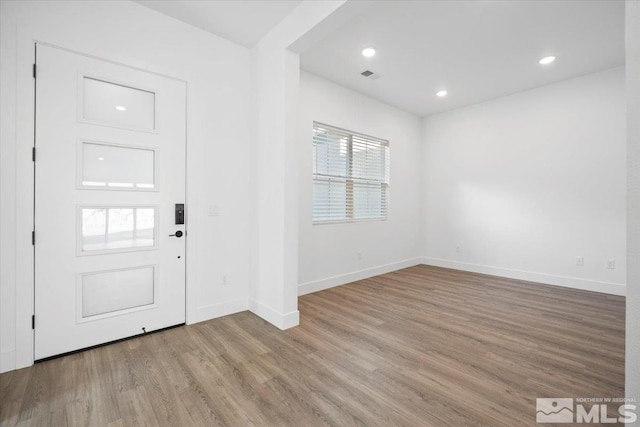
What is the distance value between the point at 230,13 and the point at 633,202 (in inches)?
131

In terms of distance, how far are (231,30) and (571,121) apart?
4.98m

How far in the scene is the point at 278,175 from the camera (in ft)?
9.59

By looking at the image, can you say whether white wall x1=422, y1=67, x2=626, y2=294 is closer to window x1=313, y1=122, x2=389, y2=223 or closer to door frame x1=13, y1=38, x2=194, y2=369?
window x1=313, y1=122, x2=389, y2=223

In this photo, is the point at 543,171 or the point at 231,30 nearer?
the point at 231,30

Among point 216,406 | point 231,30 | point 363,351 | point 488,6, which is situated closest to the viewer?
point 216,406

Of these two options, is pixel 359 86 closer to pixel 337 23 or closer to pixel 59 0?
pixel 337 23

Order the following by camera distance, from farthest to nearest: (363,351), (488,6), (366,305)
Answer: (366,305)
(488,6)
(363,351)

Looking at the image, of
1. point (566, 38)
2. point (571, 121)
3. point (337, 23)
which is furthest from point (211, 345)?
point (571, 121)

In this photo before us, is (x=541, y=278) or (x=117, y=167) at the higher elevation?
(x=117, y=167)

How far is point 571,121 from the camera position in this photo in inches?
169

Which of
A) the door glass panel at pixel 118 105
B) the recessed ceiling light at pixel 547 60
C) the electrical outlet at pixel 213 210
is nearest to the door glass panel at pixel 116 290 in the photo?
the electrical outlet at pixel 213 210

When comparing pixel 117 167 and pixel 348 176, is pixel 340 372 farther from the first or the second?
pixel 348 176

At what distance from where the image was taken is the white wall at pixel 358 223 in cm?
397
